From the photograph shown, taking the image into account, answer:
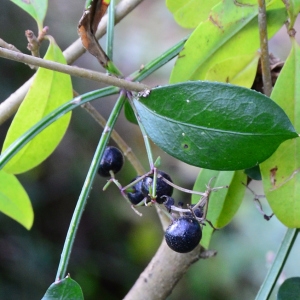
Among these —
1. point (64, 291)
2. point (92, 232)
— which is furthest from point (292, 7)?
point (92, 232)

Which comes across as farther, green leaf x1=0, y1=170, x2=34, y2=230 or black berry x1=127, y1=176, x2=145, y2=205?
green leaf x1=0, y1=170, x2=34, y2=230

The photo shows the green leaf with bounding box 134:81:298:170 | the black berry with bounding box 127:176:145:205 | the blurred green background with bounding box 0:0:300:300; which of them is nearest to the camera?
the green leaf with bounding box 134:81:298:170

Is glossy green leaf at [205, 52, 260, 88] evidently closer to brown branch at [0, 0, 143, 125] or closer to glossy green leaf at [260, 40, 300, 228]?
glossy green leaf at [260, 40, 300, 228]

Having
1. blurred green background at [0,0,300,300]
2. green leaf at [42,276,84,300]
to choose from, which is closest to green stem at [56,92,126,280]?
green leaf at [42,276,84,300]

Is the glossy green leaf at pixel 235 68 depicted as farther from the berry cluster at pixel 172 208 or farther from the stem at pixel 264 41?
the berry cluster at pixel 172 208

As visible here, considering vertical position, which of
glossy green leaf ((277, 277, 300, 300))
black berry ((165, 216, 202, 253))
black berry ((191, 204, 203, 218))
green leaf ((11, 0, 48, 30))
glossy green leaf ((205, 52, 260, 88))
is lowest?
glossy green leaf ((277, 277, 300, 300))

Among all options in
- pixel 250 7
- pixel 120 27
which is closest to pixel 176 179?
pixel 120 27

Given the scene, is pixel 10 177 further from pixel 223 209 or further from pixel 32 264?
pixel 32 264
